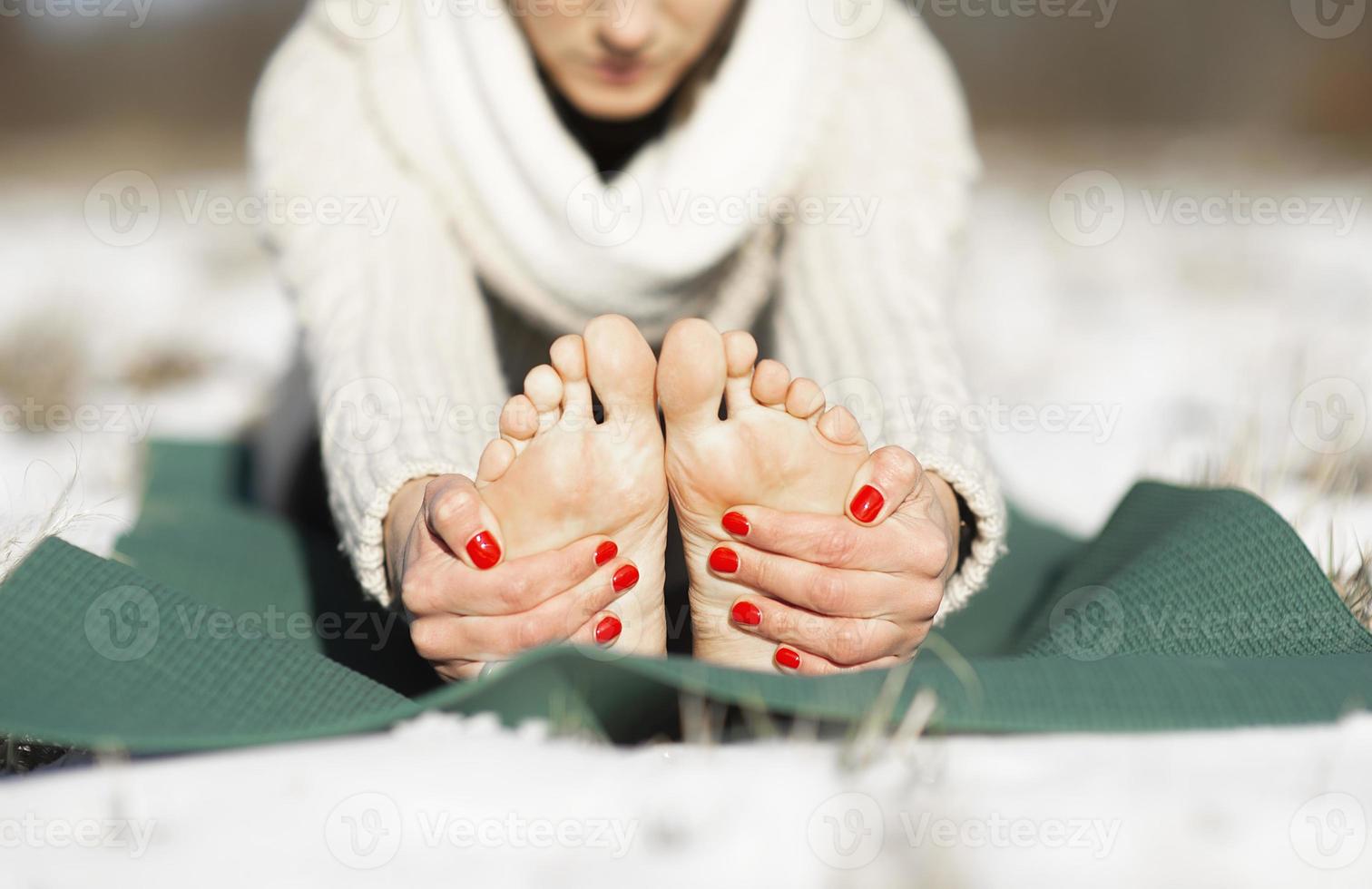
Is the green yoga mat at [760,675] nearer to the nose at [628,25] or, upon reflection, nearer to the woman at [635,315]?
the woman at [635,315]

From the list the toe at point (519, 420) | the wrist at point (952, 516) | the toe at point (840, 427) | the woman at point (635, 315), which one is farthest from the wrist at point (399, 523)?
the wrist at point (952, 516)

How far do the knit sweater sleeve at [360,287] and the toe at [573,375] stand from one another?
0.62 ft

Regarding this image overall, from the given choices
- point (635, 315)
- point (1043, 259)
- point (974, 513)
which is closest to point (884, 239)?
point (635, 315)

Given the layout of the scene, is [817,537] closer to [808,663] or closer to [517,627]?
[808,663]

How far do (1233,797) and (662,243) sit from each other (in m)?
0.80

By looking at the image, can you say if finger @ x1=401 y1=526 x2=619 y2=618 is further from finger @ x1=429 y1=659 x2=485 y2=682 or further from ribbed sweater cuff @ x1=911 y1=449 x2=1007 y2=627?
ribbed sweater cuff @ x1=911 y1=449 x2=1007 y2=627

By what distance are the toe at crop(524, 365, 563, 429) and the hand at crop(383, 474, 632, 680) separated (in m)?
0.08

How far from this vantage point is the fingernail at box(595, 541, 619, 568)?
0.88 meters

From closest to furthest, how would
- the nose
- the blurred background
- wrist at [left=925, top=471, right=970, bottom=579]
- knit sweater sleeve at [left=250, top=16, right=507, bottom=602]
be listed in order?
wrist at [left=925, top=471, right=970, bottom=579] < knit sweater sleeve at [left=250, top=16, right=507, bottom=602] < the nose < the blurred background

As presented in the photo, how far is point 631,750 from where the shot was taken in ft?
2.49

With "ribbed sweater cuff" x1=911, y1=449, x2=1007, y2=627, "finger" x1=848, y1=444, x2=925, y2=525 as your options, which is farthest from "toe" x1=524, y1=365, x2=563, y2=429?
"ribbed sweater cuff" x1=911, y1=449, x2=1007, y2=627

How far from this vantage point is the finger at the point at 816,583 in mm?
872

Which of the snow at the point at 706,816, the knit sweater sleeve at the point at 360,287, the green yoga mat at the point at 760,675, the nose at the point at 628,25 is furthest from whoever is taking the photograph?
the nose at the point at 628,25

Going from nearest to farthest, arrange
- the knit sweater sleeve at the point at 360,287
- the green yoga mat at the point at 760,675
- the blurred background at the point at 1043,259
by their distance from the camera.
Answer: the green yoga mat at the point at 760,675 → the knit sweater sleeve at the point at 360,287 → the blurred background at the point at 1043,259
